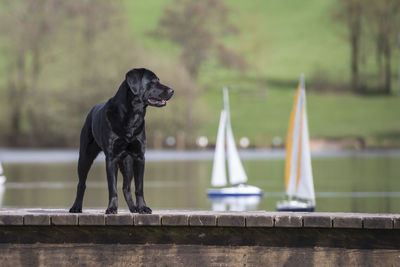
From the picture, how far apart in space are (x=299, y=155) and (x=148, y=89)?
778 inches

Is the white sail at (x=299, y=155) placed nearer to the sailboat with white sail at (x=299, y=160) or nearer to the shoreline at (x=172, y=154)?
the sailboat with white sail at (x=299, y=160)

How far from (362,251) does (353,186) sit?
32886 mm

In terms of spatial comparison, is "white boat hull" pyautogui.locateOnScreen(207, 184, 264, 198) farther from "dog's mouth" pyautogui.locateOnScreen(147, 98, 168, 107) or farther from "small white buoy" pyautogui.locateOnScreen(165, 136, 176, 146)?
"small white buoy" pyautogui.locateOnScreen(165, 136, 176, 146)

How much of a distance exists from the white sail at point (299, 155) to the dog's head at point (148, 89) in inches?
728

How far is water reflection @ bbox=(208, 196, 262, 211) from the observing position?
35062mm

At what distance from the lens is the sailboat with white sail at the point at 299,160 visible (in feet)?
101

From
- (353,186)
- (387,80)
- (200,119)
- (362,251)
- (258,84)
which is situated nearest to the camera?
(362,251)

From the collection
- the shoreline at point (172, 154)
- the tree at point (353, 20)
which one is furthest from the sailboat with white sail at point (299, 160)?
the tree at point (353, 20)

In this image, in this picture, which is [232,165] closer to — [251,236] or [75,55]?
[251,236]

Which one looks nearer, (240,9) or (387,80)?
(387,80)

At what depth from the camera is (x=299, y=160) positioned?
31734 millimetres

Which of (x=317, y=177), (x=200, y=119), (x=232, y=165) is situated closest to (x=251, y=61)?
(x=200, y=119)

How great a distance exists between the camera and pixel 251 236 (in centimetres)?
1223

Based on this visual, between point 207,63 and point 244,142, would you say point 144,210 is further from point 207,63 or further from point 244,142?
point 207,63
